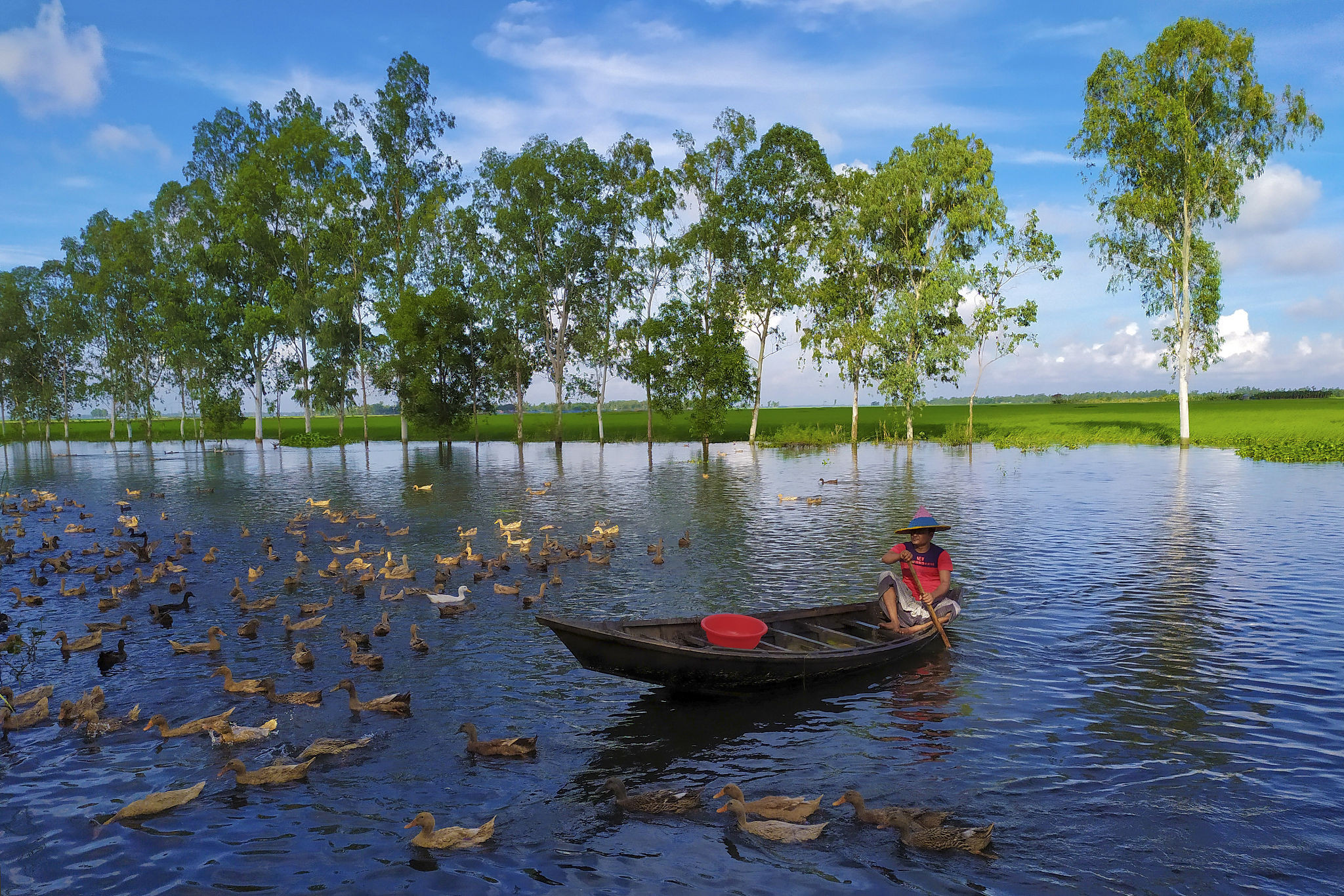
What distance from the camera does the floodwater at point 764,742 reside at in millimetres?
7945

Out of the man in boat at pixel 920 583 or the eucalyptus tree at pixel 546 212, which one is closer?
the man in boat at pixel 920 583

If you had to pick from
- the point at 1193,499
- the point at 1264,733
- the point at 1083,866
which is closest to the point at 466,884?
the point at 1083,866

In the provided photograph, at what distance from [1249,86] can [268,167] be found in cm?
7735

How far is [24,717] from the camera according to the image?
1154 centimetres

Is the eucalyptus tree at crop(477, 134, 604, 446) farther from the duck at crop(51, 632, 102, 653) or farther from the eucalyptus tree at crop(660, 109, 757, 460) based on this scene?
the duck at crop(51, 632, 102, 653)

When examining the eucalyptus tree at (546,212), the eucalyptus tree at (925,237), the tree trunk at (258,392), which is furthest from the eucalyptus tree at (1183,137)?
the tree trunk at (258,392)

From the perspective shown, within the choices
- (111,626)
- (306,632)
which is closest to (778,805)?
(306,632)

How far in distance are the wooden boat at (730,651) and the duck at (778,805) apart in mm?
2773

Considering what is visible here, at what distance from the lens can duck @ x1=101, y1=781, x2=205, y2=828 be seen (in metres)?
8.87

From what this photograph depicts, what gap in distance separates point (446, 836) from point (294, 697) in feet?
17.8

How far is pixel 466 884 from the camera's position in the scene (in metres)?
7.68

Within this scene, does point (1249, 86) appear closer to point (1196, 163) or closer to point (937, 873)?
point (1196, 163)

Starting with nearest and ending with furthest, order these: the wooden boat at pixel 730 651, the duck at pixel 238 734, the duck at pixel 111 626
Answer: the duck at pixel 238 734 < the wooden boat at pixel 730 651 < the duck at pixel 111 626

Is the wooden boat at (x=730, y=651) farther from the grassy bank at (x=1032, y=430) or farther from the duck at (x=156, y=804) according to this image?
the grassy bank at (x=1032, y=430)
